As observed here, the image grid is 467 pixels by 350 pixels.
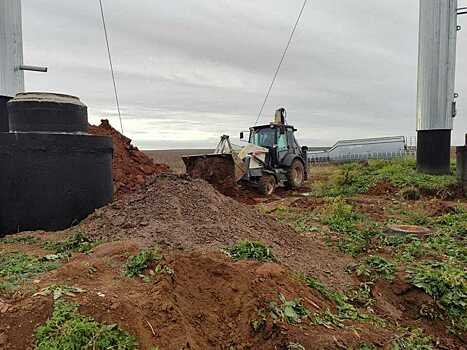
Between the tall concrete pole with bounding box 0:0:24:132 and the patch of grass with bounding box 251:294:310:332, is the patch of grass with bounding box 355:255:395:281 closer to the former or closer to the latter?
the patch of grass with bounding box 251:294:310:332

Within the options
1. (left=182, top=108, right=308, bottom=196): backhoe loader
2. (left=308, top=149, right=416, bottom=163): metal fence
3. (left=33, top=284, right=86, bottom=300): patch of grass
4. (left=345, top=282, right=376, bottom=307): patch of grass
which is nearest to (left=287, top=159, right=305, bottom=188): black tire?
(left=182, top=108, right=308, bottom=196): backhoe loader

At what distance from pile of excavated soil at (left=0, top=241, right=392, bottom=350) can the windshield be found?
1106 centimetres

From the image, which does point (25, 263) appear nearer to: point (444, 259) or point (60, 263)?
point (60, 263)

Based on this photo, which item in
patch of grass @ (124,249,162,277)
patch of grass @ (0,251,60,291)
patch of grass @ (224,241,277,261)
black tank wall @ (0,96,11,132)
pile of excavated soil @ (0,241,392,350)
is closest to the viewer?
pile of excavated soil @ (0,241,392,350)

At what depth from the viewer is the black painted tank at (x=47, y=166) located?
4.02 meters

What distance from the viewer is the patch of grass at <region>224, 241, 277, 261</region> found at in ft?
11.8

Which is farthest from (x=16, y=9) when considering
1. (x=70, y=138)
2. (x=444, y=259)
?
(x=444, y=259)

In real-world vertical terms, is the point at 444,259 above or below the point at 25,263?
below

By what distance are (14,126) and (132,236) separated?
75.7 inches

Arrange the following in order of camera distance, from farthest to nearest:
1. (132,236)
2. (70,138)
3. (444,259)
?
(444,259) → (70,138) → (132,236)

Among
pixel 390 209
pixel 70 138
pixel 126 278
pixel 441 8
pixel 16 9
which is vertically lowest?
pixel 390 209

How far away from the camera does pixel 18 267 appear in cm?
296

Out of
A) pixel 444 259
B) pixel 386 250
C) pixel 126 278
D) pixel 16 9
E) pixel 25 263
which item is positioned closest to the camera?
pixel 126 278

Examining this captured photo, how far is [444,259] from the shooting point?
5125mm
